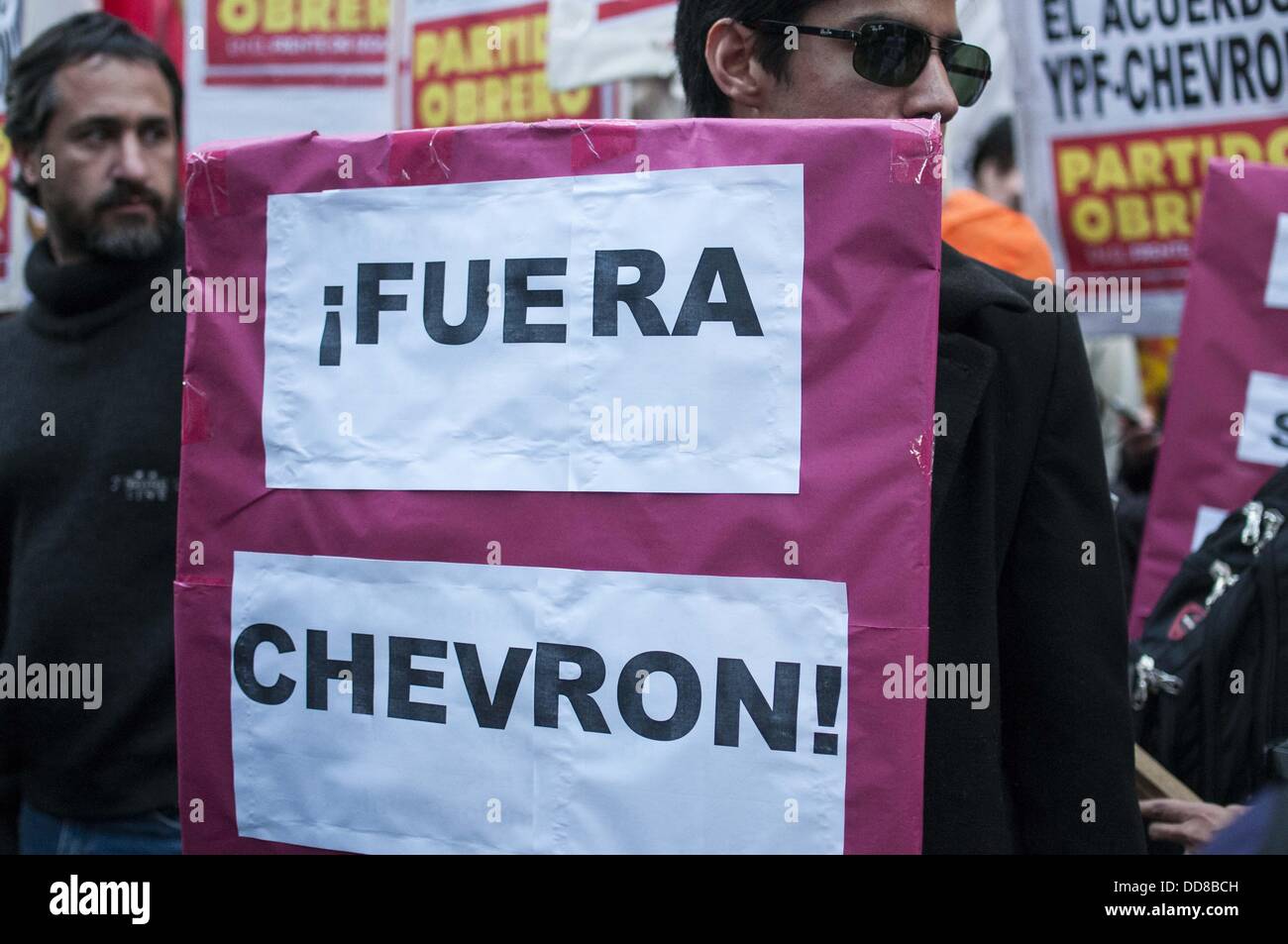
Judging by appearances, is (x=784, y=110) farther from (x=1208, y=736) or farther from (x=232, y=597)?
(x=1208, y=736)

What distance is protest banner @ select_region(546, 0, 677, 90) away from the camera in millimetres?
4504

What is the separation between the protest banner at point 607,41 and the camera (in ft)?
14.8

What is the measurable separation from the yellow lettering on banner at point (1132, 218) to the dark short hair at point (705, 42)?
2946 millimetres

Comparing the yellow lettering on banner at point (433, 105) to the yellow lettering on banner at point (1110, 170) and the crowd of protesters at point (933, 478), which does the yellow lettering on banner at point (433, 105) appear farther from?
the yellow lettering on banner at point (1110, 170)

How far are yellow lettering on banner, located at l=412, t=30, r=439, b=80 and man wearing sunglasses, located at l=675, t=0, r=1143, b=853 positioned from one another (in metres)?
3.79

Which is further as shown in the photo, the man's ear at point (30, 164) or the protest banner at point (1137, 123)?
the protest banner at point (1137, 123)

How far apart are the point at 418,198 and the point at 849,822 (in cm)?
96

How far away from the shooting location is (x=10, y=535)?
2.82 m

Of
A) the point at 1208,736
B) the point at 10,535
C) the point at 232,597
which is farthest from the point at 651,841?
the point at 10,535

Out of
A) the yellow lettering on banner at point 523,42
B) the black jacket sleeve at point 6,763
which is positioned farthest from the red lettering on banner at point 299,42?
the black jacket sleeve at point 6,763

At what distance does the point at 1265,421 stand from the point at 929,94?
1989 mm

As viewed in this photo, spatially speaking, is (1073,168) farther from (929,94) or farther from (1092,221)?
(929,94)

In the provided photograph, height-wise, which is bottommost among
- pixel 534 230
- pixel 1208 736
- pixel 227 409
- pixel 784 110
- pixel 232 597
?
pixel 1208 736

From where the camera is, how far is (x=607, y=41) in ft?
14.9
